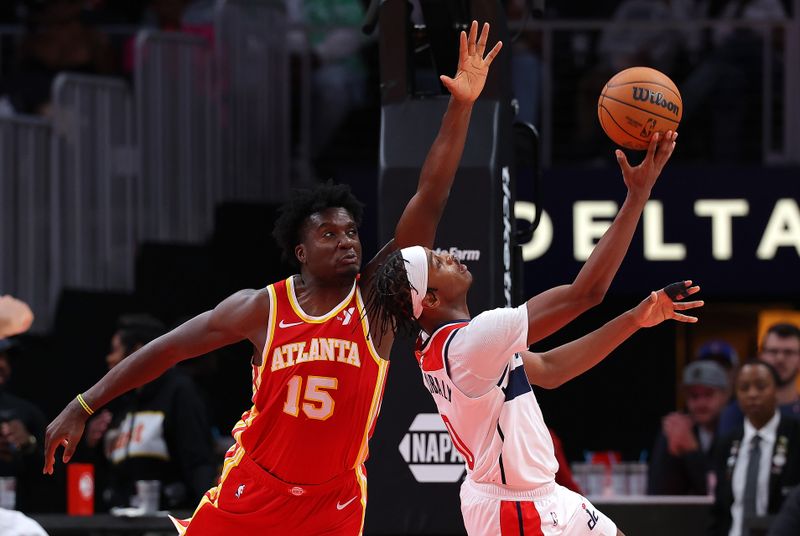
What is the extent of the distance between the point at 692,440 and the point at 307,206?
3558 mm

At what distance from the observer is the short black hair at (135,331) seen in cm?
855

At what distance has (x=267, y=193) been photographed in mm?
11594

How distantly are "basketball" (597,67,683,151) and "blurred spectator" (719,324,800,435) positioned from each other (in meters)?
3.68

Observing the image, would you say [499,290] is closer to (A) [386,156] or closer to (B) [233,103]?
(A) [386,156]

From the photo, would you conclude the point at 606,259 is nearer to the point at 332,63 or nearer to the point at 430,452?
the point at 430,452

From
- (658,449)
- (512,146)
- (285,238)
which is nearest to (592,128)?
(658,449)

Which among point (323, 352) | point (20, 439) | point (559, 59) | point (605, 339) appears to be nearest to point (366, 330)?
point (323, 352)

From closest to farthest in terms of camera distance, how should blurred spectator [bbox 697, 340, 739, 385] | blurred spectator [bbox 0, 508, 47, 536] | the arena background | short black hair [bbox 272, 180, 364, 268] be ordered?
blurred spectator [bbox 0, 508, 47, 536]
short black hair [bbox 272, 180, 364, 268]
blurred spectator [bbox 697, 340, 739, 385]
the arena background

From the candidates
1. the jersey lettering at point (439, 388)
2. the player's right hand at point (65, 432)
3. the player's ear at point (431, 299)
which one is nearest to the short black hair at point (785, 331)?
the jersey lettering at point (439, 388)

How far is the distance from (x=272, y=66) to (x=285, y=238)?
223 inches

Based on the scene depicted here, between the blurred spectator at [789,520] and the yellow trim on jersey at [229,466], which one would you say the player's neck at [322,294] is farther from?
the blurred spectator at [789,520]

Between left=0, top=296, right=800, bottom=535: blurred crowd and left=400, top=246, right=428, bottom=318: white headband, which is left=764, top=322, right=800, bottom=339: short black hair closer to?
left=0, top=296, right=800, bottom=535: blurred crowd

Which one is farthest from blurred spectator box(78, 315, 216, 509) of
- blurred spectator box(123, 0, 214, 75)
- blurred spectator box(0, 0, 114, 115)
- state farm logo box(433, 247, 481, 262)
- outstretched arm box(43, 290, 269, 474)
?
blurred spectator box(123, 0, 214, 75)

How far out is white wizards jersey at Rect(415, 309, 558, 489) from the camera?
16.8ft
